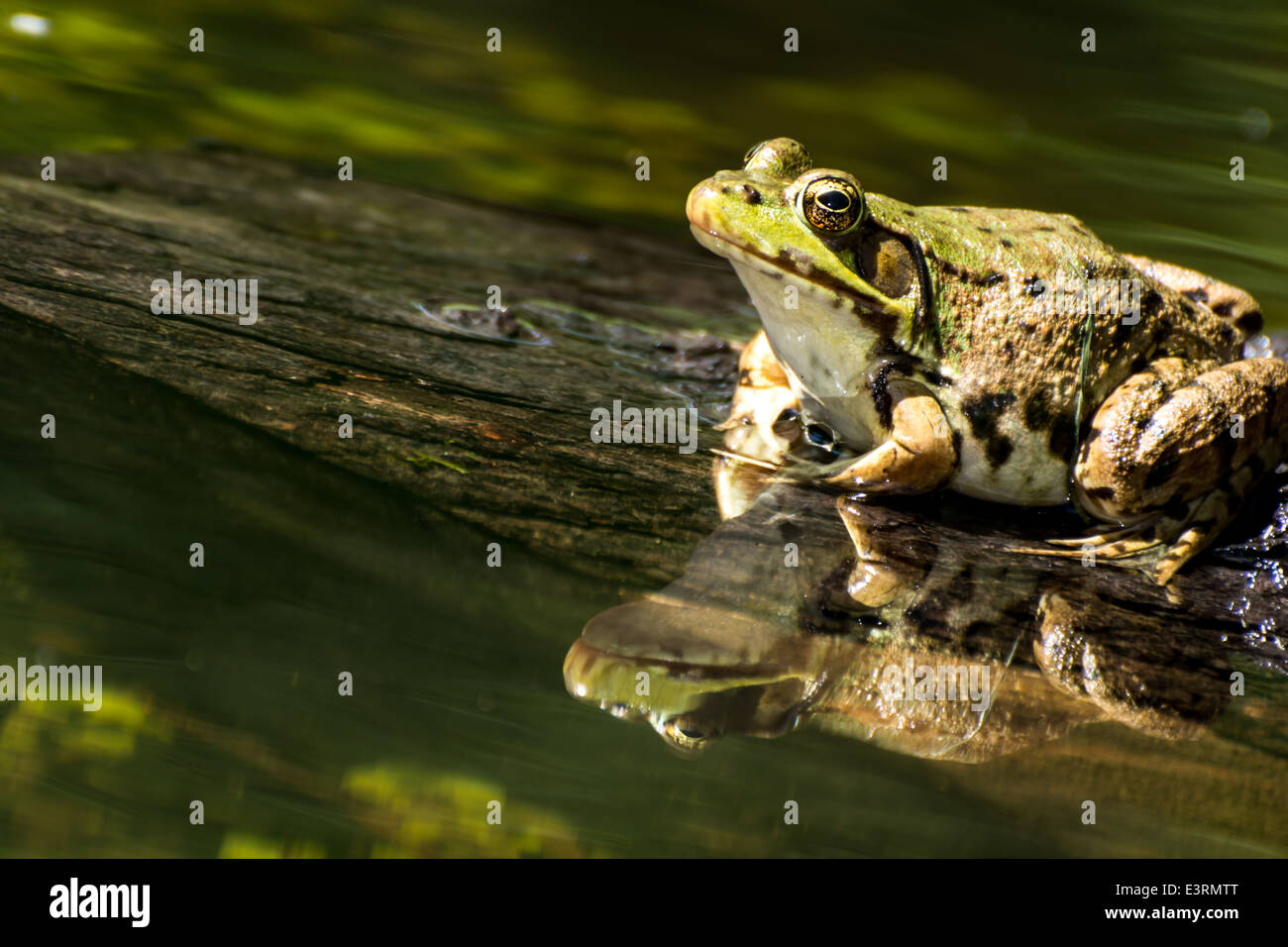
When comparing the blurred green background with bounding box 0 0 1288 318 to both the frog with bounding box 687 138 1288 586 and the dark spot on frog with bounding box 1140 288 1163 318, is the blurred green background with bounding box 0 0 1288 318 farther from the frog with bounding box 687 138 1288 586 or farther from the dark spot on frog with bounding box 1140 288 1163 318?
the frog with bounding box 687 138 1288 586

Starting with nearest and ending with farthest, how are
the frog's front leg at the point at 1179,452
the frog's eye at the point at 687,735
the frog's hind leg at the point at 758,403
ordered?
the frog's eye at the point at 687,735
the frog's front leg at the point at 1179,452
the frog's hind leg at the point at 758,403

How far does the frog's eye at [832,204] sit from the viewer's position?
11.5 feet

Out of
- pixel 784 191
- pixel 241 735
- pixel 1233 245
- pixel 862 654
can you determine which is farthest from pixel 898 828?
pixel 1233 245

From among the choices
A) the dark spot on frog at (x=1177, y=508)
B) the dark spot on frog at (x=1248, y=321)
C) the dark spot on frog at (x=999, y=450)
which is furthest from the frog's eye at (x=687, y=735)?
the dark spot on frog at (x=1248, y=321)

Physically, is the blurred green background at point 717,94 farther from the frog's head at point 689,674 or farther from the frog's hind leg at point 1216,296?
the frog's head at point 689,674

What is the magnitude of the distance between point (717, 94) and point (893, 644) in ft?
15.8

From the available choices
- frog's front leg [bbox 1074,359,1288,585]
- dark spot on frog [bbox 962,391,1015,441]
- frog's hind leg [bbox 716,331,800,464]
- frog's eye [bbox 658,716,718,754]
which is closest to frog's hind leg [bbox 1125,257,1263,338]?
frog's front leg [bbox 1074,359,1288,585]

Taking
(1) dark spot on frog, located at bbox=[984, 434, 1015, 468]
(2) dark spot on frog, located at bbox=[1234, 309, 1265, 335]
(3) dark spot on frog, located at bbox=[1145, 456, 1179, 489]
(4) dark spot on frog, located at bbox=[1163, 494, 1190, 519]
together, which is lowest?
(4) dark spot on frog, located at bbox=[1163, 494, 1190, 519]

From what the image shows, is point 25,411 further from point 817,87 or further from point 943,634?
point 817,87

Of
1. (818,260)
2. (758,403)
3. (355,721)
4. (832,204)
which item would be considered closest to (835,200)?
(832,204)

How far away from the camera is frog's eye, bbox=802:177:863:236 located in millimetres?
3504

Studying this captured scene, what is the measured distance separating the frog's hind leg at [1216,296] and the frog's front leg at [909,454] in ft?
3.92

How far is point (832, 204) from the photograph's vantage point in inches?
138

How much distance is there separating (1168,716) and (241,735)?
2215 mm
